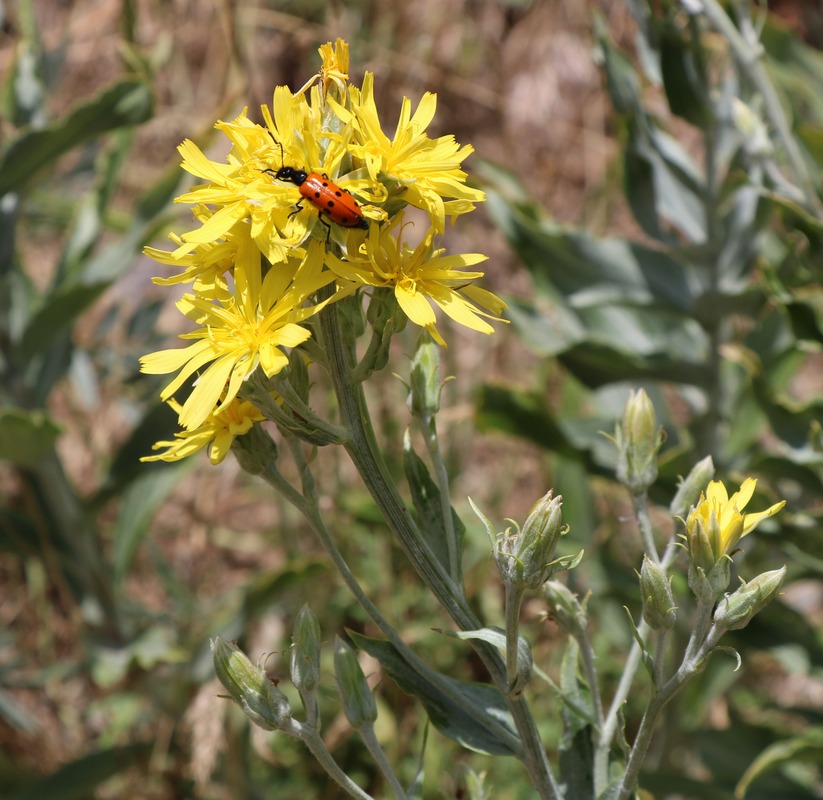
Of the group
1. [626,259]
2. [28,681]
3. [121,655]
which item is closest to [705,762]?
[626,259]

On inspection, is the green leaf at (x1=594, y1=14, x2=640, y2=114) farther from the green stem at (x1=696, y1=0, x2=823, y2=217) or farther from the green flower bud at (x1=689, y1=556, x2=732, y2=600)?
the green flower bud at (x1=689, y1=556, x2=732, y2=600)

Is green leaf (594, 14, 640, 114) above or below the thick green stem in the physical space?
above

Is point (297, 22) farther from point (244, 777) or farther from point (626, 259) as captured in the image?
point (244, 777)

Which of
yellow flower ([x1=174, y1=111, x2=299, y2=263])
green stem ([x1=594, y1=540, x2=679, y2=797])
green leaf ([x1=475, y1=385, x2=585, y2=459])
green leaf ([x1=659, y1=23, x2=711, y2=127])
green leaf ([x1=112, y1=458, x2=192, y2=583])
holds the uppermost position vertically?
yellow flower ([x1=174, y1=111, x2=299, y2=263])

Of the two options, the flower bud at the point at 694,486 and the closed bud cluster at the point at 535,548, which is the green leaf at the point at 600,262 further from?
the closed bud cluster at the point at 535,548

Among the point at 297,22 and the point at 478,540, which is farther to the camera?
the point at 297,22

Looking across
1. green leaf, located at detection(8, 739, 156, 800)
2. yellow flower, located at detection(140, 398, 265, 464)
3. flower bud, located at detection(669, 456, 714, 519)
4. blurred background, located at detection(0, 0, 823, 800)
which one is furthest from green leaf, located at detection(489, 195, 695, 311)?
green leaf, located at detection(8, 739, 156, 800)

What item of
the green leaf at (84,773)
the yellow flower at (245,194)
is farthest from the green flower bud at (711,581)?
the green leaf at (84,773)
